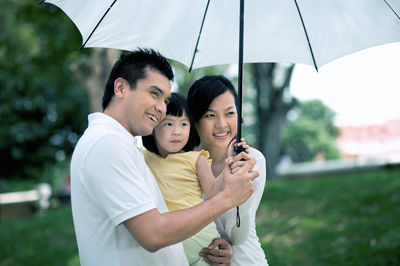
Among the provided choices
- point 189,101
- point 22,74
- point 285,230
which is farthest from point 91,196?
point 22,74

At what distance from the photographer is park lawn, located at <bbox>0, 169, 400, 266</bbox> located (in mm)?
6562

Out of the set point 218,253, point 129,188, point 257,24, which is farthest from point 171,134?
point 129,188

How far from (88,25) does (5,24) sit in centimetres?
1663

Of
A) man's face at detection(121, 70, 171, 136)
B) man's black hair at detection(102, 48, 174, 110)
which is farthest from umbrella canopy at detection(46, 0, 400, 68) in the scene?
man's face at detection(121, 70, 171, 136)

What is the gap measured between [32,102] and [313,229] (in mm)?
16360

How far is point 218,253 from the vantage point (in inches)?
105

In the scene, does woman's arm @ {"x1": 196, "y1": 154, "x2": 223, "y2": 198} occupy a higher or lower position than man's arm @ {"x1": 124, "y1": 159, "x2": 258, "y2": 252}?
higher

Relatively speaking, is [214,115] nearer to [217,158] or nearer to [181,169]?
[217,158]

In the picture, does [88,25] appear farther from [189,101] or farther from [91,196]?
[91,196]

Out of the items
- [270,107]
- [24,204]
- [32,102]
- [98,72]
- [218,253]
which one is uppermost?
[32,102]

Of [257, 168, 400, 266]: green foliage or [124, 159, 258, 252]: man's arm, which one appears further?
[257, 168, 400, 266]: green foliage

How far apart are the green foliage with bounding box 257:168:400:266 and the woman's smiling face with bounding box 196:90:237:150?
378 cm

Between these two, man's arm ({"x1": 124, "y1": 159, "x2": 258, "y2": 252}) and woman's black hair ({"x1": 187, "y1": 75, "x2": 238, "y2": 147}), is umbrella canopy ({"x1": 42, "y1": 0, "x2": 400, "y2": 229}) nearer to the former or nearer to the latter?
woman's black hair ({"x1": 187, "y1": 75, "x2": 238, "y2": 147})

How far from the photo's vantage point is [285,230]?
26.2 ft
